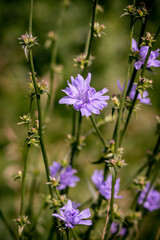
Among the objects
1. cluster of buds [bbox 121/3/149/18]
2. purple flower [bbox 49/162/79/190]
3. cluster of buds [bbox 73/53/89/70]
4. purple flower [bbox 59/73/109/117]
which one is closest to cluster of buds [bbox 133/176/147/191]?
purple flower [bbox 49/162/79/190]

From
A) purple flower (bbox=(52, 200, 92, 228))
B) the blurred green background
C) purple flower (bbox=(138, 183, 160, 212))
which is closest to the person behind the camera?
purple flower (bbox=(52, 200, 92, 228))

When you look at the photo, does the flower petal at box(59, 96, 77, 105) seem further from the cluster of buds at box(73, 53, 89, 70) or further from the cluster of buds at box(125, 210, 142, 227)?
the cluster of buds at box(125, 210, 142, 227)

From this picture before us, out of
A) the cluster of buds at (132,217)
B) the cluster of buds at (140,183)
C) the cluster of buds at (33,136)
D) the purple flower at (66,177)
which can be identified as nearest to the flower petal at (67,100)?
the cluster of buds at (33,136)

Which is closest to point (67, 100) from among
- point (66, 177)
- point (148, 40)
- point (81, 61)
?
point (81, 61)

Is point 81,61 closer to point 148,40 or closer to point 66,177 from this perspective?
point 148,40

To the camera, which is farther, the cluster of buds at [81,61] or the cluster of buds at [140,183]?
the cluster of buds at [140,183]

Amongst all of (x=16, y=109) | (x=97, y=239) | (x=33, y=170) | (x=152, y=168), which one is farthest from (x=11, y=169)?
(x=152, y=168)

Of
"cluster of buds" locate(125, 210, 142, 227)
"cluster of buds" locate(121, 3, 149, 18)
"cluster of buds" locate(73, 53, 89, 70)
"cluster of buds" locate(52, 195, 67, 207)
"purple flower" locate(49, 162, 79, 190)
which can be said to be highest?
"cluster of buds" locate(121, 3, 149, 18)

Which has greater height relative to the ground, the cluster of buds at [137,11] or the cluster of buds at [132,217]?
the cluster of buds at [137,11]

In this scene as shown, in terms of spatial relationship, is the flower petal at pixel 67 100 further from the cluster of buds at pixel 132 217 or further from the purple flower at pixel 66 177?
the cluster of buds at pixel 132 217
